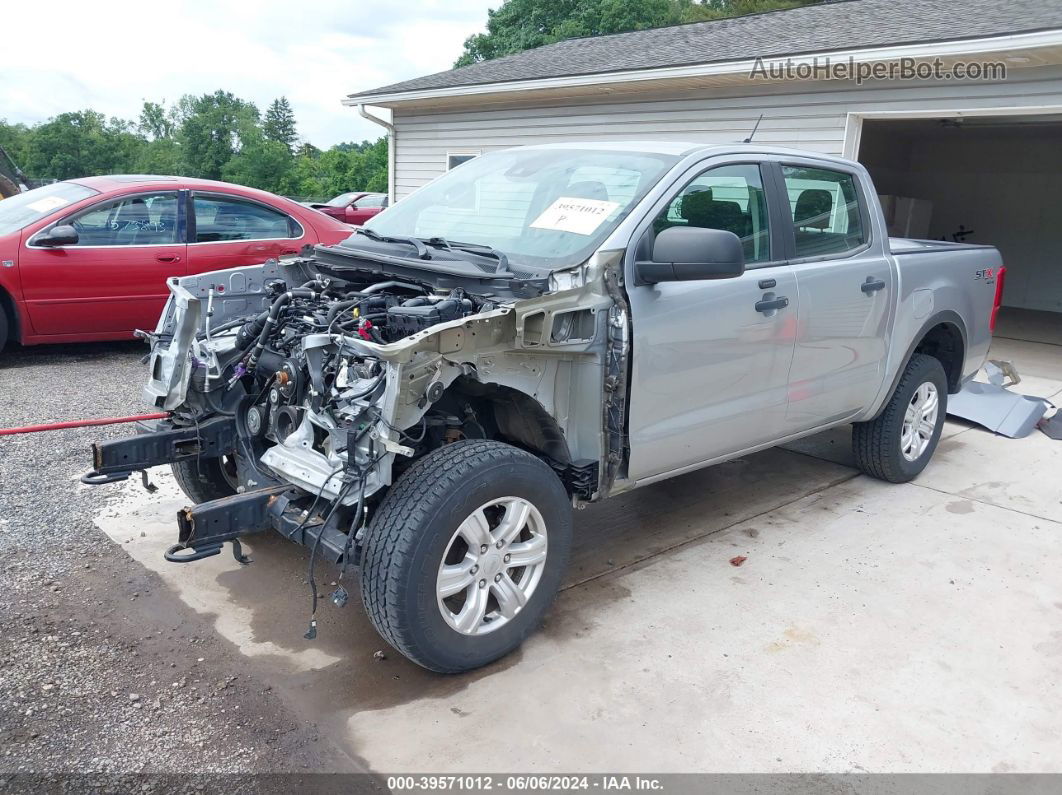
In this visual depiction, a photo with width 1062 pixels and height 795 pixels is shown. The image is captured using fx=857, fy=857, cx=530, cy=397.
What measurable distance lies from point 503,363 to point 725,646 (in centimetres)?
149

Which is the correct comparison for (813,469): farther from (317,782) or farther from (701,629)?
(317,782)

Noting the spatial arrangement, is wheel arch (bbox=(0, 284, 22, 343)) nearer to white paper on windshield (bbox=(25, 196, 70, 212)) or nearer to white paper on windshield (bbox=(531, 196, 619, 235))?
white paper on windshield (bbox=(25, 196, 70, 212))

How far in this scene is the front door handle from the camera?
4000 millimetres

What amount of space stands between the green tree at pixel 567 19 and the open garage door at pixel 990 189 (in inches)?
899

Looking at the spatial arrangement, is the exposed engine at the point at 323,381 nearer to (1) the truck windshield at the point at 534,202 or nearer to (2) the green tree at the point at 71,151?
(1) the truck windshield at the point at 534,202

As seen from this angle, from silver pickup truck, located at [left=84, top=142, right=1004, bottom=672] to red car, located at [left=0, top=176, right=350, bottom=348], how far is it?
3806 mm

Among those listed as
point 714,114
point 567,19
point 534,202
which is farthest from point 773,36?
point 567,19

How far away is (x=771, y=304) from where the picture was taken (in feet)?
13.3

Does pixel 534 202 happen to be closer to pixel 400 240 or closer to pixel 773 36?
pixel 400 240

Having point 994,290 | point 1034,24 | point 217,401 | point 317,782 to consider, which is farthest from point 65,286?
point 1034,24

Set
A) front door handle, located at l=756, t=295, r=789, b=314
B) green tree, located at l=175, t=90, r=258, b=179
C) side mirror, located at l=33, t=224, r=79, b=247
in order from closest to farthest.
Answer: front door handle, located at l=756, t=295, r=789, b=314 < side mirror, located at l=33, t=224, r=79, b=247 < green tree, located at l=175, t=90, r=258, b=179

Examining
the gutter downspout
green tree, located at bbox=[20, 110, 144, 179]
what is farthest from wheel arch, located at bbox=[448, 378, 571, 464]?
green tree, located at bbox=[20, 110, 144, 179]

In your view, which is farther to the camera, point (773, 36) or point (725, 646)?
point (773, 36)

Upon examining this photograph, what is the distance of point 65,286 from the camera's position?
708 centimetres
